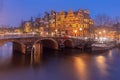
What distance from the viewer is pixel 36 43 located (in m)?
50.0

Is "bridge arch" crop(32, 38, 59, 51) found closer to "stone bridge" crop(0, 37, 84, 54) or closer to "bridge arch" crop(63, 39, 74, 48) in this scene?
"stone bridge" crop(0, 37, 84, 54)

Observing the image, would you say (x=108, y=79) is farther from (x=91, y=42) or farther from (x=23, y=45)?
(x=91, y=42)

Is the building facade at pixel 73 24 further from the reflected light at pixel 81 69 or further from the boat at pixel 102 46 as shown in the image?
the reflected light at pixel 81 69

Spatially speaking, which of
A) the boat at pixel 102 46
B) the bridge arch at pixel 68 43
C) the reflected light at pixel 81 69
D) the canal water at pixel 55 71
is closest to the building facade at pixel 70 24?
the bridge arch at pixel 68 43

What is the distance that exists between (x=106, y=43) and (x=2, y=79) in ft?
134

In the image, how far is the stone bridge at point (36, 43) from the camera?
43.1 m

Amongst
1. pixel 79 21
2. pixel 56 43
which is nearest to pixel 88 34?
pixel 79 21

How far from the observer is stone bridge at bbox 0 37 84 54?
4306 centimetres

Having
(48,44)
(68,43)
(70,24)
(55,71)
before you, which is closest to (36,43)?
(48,44)

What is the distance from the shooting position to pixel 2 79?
25125 millimetres

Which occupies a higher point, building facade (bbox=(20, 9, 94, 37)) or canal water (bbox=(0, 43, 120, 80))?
building facade (bbox=(20, 9, 94, 37))

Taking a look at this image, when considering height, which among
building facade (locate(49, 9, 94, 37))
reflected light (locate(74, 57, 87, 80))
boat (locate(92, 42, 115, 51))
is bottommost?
reflected light (locate(74, 57, 87, 80))

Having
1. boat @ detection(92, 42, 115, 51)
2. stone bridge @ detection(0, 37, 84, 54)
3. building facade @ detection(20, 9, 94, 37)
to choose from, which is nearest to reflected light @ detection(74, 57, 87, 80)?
stone bridge @ detection(0, 37, 84, 54)

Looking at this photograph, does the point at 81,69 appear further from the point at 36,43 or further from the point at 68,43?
the point at 68,43
